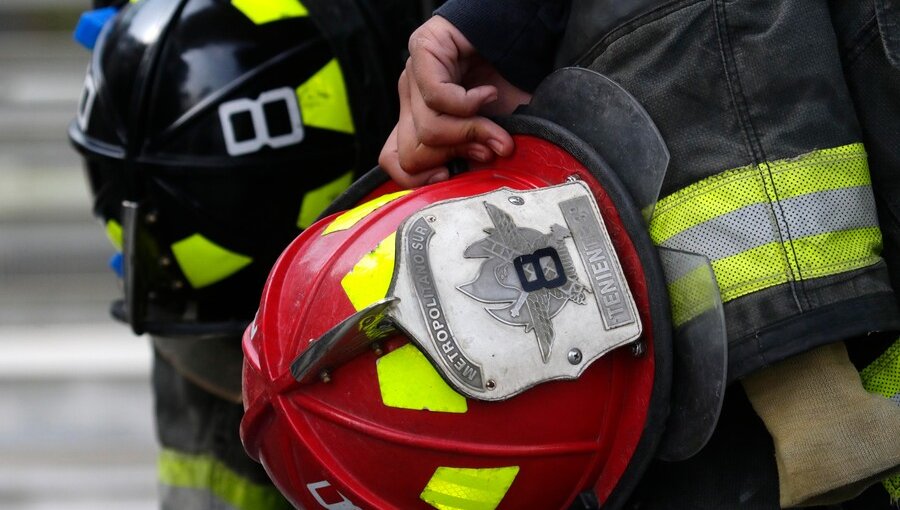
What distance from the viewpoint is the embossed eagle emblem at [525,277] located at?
1.18 metres

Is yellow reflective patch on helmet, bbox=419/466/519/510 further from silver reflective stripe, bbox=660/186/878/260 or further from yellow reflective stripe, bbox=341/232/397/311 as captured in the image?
silver reflective stripe, bbox=660/186/878/260

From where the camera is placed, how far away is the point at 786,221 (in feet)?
3.98

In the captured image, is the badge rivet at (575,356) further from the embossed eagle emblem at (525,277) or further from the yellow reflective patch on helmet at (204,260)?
the yellow reflective patch on helmet at (204,260)

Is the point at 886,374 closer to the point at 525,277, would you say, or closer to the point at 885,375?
the point at 885,375

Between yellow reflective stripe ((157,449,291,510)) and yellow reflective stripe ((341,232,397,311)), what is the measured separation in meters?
1.41

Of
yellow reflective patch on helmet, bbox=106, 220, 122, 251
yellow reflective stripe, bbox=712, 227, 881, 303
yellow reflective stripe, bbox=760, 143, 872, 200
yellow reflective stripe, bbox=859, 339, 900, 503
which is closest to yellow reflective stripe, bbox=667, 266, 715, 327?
yellow reflective stripe, bbox=712, 227, 881, 303

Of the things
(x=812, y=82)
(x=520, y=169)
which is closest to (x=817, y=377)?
(x=812, y=82)

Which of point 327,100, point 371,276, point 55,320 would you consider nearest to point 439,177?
point 371,276

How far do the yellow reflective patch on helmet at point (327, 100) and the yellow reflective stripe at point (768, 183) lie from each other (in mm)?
1100

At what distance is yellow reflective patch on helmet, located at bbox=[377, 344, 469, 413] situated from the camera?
3.94 feet

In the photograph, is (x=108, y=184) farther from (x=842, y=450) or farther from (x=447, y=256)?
(x=842, y=450)

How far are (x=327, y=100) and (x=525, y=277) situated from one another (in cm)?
113

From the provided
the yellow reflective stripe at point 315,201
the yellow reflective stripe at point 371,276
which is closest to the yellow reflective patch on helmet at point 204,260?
the yellow reflective stripe at point 315,201

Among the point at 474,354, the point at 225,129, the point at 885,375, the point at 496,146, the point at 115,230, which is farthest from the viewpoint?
the point at 115,230
